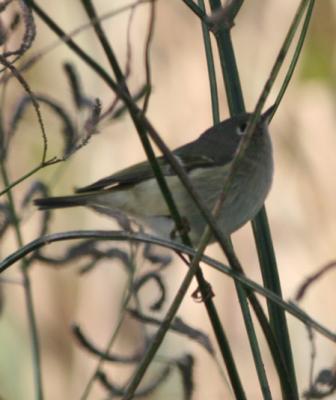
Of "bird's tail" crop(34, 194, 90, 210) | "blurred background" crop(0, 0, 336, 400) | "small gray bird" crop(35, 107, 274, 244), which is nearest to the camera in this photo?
"bird's tail" crop(34, 194, 90, 210)

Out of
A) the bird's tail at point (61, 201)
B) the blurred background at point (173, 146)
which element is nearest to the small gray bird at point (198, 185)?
the bird's tail at point (61, 201)

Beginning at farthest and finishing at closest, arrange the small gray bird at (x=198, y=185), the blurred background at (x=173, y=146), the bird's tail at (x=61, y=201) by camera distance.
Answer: the blurred background at (x=173, y=146), the small gray bird at (x=198, y=185), the bird's tail at (x=61, y=201)

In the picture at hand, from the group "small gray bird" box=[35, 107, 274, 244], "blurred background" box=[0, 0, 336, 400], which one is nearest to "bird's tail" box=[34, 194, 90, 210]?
"small gray bird" box=[35, 107, 274, 244]

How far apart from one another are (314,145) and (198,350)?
0.69 m

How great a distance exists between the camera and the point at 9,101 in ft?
Answer: 9.89

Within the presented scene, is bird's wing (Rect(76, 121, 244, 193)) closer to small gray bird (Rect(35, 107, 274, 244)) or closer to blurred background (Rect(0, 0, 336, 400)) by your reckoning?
small gray bird (Rect(35, 107, 274, 244))

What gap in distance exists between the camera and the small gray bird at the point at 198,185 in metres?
1.88

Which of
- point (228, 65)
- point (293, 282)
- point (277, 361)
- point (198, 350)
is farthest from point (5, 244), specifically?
point (277, 361)

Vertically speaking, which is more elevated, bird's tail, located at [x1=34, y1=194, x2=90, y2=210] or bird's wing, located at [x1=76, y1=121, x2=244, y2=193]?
bird's wing, located at [x1=76, y1=121, x2=244, y2=193]

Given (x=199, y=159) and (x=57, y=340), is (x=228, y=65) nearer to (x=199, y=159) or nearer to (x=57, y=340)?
(x=199, y=159)

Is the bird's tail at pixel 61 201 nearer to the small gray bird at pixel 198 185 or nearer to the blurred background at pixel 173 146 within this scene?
the small gray bird at pixel 198 185

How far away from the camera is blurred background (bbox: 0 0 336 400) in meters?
2.76

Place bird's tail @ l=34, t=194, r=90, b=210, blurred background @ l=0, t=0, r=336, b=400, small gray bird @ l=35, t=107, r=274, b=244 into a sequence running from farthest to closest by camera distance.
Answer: blurred background @ l=0, t=0, r=336, b=400, small gray bird @ l=35, t=107, r=274, b=244, bird's tail @ l=34, t=194, r=90, b=210

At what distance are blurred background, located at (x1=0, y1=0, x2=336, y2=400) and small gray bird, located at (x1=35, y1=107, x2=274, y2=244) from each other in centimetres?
66
